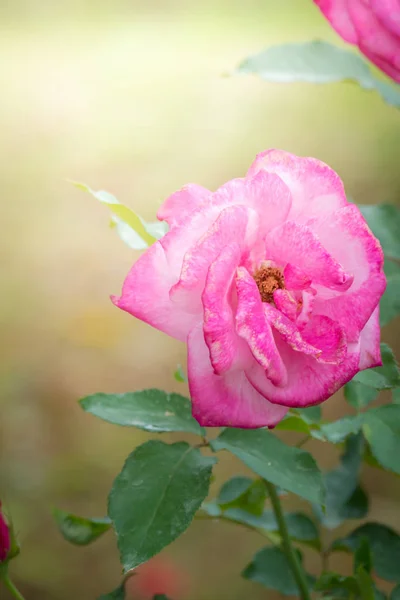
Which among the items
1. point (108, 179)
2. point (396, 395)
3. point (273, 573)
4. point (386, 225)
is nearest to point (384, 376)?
point (396, 395)

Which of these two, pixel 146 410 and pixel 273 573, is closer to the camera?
pixel 146 410

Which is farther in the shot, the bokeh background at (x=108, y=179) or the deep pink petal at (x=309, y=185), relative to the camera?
the bokeh background at (x=108, y=179)

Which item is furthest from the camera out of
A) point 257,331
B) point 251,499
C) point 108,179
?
point 108,179

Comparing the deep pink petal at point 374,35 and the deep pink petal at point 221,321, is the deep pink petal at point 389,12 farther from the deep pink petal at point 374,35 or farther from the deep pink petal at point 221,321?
the deep pink petal at point 221,321

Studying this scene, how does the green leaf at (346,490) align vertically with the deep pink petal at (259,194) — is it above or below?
below

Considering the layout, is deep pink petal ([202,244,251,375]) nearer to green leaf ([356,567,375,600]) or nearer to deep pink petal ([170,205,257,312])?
deep pink petal ([170,205,257,312])

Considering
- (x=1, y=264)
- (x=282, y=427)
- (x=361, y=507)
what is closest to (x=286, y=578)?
(x=361, y=507)

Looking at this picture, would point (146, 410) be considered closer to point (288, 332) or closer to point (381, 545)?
point (288, 332)

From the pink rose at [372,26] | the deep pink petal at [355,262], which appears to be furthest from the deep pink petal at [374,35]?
the deep pink petal at [355,262]
